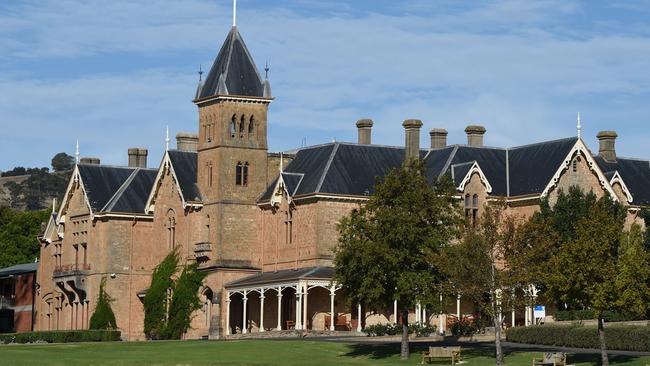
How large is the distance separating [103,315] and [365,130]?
16.9m

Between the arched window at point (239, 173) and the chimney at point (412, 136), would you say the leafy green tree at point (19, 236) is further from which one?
the chimney at point (412, 136)

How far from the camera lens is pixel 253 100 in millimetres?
90375

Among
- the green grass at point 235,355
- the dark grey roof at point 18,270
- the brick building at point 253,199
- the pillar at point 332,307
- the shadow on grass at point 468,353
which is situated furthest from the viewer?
the dark grey roof at point 18,270

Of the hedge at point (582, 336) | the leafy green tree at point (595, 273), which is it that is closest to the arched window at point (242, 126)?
the hedge at point (582, 336)

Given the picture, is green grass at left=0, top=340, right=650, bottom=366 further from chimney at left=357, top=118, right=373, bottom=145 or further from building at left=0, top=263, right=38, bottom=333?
building at left=0, top=263, right=38, bottom=333

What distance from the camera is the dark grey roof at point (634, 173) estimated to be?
300 feet

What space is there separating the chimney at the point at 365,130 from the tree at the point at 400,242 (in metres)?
22.8

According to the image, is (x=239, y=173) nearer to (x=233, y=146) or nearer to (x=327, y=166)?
(x=233, y=146)

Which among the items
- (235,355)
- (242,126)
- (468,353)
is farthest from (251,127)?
(468,353)

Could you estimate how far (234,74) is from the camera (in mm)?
90562

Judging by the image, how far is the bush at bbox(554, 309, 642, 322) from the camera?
242 feet

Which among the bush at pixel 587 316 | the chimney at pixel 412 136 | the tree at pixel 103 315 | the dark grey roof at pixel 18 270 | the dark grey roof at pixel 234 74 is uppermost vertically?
Result: the dark grey roof at pixel 234 74

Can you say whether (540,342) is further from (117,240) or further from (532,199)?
(117,240)

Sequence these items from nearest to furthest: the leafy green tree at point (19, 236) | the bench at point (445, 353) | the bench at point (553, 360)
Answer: the bench at point (553, 360)
the bench at point (445, 353)
the leafy green tree at point (19, 236)
